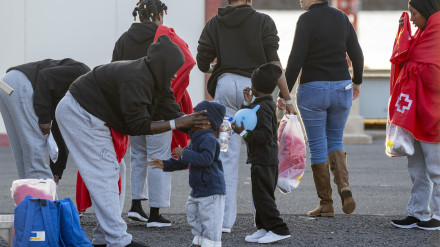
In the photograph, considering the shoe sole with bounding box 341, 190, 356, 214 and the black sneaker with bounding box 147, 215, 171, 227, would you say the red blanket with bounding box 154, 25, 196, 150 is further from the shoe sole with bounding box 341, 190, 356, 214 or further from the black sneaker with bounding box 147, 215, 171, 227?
the shoe sole with bounding box 341, 190, 356, 214

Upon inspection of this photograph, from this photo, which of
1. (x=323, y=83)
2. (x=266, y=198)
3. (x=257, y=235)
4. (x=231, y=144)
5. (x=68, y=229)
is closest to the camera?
(x=68, y=229)

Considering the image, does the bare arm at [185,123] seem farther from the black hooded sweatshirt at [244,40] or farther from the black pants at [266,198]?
the black hooded sweatshirt at [244,40]

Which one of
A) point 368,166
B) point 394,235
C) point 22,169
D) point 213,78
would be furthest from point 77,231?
point 368,166

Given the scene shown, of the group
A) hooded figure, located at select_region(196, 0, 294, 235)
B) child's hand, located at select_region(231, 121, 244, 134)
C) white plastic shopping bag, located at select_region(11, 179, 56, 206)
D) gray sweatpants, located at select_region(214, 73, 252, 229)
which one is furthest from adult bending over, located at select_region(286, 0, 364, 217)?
white plastic shopping bag, located at select_region(11, 179, 56, 206)

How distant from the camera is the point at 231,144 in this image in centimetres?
596

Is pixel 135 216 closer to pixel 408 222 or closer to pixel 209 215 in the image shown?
pixel 209 215

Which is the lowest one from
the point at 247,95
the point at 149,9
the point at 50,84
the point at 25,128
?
the point at 25,128

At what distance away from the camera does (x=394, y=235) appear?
591cm

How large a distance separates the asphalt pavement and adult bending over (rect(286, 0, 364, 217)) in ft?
1.11

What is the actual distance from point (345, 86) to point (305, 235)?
53.2 inches

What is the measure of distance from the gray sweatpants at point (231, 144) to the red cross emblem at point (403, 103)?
1.14 m

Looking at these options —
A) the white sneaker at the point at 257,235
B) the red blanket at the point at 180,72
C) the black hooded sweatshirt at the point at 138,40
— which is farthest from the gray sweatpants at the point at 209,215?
the black hooded sweatshirt at the point at 138,40

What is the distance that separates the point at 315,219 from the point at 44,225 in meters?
2.56

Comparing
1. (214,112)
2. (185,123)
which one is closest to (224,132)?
(214,112)
